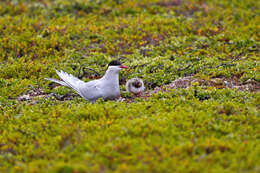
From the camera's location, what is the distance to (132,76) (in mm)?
8844

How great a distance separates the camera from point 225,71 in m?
8.43

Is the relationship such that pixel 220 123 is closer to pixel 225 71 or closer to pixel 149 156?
pixel 149 156

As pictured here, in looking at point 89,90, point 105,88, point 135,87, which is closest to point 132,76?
point 135,87

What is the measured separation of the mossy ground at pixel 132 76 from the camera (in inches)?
194

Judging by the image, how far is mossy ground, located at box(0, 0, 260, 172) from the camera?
4.93m

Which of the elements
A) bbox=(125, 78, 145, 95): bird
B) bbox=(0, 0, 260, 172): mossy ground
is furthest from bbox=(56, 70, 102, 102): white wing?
bbox=(125, 78, 145, 95): bird

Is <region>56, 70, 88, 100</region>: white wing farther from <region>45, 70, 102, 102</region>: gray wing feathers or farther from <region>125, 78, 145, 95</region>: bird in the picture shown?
<region>125, 78, 145, 95</region>: bird

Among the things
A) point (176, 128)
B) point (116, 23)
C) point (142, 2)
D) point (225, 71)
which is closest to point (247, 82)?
point (225, 71)

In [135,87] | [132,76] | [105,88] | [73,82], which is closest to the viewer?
[105,88]

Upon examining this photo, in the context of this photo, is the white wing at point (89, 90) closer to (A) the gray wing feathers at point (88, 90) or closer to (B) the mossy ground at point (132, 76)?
(A) the gray wing feathers at point (88, 90)

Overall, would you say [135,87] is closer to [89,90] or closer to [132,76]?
[89,90]

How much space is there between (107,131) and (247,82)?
3990 millimetres

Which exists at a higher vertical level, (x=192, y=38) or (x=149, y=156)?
(x=192, y=38)

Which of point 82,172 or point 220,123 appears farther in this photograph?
point 220,123
